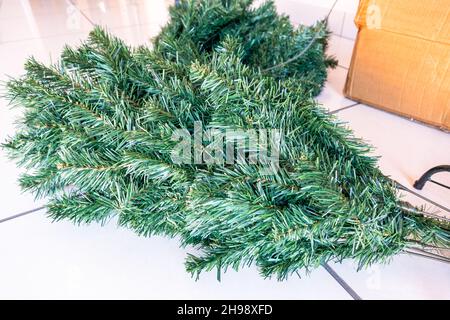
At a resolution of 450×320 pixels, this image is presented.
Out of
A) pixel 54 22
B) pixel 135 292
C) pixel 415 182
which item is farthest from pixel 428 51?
pixel 54 22

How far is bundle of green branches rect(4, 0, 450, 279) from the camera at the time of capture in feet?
0.87

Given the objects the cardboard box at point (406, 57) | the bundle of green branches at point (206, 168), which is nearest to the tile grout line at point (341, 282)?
the bundle of green branches at point (206, 168)

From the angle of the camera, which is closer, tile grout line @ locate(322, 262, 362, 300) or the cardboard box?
tile grout line @ locate(322, 262, 362, 300)

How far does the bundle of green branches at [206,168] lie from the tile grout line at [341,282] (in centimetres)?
1

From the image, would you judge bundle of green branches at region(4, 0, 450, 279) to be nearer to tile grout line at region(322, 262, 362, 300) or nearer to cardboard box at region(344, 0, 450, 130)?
tile grout line at region(322, 262, 362, 300)

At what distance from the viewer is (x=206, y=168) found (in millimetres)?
294

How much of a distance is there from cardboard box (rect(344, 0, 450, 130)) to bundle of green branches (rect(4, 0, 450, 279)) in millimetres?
301

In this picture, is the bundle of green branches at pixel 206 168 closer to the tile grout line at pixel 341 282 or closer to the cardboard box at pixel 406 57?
the tile grout line at pixel 341 282

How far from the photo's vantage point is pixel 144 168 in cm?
29

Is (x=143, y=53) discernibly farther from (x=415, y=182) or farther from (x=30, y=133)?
(x=415, y=182)

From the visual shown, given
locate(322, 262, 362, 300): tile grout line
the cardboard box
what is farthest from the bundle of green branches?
the cardboard box

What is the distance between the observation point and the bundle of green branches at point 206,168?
0.27m

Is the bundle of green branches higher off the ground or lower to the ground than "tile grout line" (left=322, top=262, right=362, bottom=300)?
higher
